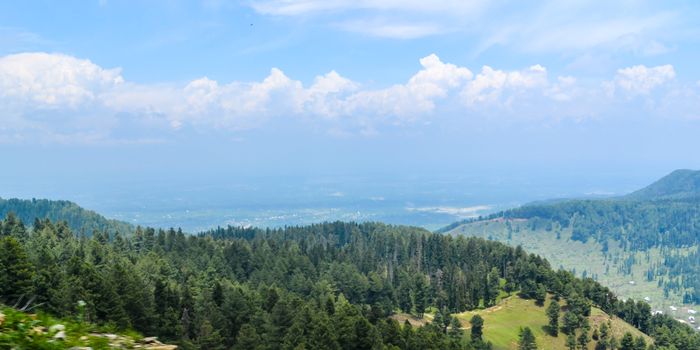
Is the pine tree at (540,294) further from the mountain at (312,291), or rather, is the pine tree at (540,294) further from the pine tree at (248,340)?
the pine tree at (248,340)

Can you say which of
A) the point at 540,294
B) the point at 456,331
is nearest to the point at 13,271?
the point at 456,331

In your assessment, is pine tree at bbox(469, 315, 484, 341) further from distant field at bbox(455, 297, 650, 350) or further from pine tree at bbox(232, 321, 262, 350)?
pine tree at bbox(232, 321, 262, 350)

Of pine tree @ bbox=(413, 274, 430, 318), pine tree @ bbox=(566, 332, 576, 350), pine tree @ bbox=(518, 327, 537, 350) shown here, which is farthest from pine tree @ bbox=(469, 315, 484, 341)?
pine tree @ bbox=(566, 332, 576, 350)

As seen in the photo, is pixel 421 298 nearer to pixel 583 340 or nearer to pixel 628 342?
pixel 583 340

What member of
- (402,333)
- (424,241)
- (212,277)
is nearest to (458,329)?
(402,333)

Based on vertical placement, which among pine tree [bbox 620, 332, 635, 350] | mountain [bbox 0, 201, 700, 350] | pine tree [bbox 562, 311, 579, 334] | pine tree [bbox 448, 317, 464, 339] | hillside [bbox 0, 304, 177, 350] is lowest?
pine tree [bbox 620, 332, 635, 350]

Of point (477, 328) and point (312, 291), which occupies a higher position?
point (312, 291)
